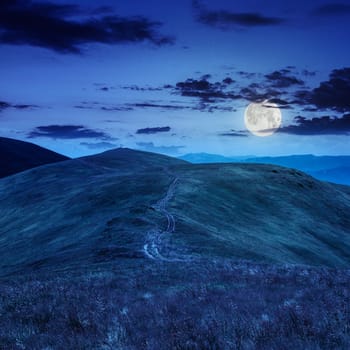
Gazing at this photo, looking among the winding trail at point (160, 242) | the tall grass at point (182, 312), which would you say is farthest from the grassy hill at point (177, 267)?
the winding trail at point (160, 242)

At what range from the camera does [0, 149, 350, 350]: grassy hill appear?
33.0ft

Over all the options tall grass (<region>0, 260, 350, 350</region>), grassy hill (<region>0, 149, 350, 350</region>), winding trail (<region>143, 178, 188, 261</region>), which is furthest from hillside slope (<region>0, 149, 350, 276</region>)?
tall grass (<region>0, 260, 350, 350</region>)

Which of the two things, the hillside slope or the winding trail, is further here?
the hillside slope

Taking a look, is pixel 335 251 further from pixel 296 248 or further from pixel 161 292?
pixel 161 292

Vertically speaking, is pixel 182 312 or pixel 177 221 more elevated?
pixel 182 312

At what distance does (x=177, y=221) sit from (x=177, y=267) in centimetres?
2035

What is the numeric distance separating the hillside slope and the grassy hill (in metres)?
0.32

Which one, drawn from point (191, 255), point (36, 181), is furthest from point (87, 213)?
point (36, 181)

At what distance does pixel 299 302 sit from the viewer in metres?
12.9

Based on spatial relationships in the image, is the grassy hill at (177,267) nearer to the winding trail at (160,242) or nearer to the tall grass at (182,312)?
the tall grass at (182,312)

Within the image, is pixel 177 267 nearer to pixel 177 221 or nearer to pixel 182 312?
pixel 182 312

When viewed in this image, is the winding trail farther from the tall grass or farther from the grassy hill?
the tall grass

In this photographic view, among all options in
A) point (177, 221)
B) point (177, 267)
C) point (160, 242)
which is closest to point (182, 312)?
point (177, 267)

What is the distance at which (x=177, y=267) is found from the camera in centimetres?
2394
